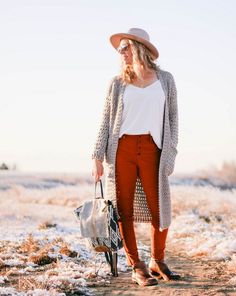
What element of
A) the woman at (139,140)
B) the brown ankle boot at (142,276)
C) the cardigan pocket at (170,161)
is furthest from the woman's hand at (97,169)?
the brown ankle boot at (142,276)

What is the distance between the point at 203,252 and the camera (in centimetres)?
823

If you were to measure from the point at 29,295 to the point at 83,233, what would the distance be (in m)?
0.94

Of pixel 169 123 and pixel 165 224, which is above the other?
pixel 169 123

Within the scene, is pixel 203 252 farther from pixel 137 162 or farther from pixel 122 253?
pixel 137 162

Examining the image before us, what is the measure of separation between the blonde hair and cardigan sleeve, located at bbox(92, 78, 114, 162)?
21cm

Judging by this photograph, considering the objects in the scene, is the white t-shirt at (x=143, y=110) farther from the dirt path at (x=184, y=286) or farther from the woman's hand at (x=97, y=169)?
the dirt path at (x=184, y=286)

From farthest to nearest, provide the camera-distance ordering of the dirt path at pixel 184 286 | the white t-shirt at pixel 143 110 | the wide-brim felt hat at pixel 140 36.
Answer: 1. the wide-brim felt hat at pixel 140 36
2. the white t-shirt at pixel 143 110
3. the dirt path at pixel 184 286

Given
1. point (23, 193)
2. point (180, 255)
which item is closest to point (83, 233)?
point (180, 255)

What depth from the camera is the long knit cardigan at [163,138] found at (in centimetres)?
584

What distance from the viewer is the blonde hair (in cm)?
584

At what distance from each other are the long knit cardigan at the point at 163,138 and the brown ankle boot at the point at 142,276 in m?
0.45

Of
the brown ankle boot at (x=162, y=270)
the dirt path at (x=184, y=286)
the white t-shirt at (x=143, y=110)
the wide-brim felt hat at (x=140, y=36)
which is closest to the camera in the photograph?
the dirt path at (x=184, y=286)

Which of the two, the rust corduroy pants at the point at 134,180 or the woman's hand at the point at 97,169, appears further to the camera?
the woman's hand at the point at 97,169

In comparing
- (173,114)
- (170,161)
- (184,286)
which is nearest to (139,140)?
(170,161)
